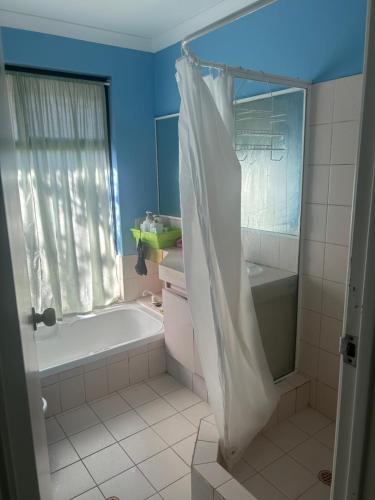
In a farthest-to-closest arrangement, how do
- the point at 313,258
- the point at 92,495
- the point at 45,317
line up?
1. the point at 313,258
2. the point at 92,495
3. the point at 45,317

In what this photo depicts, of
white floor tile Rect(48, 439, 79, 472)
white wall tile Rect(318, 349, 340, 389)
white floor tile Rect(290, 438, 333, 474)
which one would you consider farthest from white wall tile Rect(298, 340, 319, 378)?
white floor tile Rect(48, 439, 79, 472)

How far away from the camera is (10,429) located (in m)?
0.69

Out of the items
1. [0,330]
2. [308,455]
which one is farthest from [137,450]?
[0,330]

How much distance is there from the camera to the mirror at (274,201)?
2004 millimetres

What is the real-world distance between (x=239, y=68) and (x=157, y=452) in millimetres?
1932

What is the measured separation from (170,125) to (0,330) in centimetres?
257

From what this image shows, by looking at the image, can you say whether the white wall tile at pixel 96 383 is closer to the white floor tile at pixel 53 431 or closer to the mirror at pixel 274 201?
the white floor tile at pixel 53 431

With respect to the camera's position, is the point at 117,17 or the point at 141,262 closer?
the point at 117,17

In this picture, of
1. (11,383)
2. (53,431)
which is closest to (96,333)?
(53,431)

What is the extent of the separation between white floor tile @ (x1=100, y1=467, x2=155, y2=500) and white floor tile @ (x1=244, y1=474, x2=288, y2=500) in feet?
1.49

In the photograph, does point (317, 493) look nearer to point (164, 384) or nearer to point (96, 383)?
point (164, 384)

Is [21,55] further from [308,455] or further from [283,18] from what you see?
[308,455]

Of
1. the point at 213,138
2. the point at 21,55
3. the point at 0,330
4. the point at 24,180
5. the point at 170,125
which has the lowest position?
the point at 0,330

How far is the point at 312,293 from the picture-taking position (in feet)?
6.76
